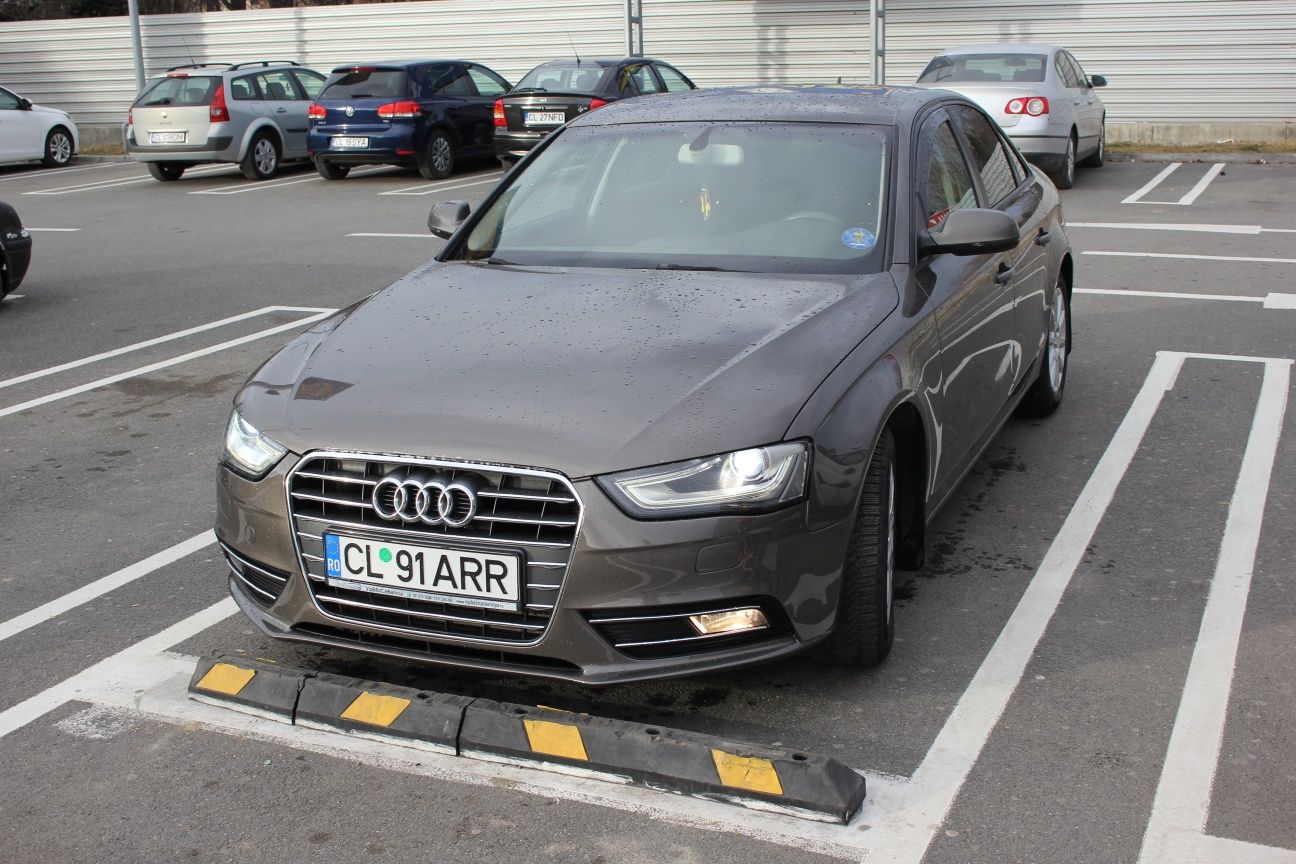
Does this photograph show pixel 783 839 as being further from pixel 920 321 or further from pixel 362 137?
pixel 362 137

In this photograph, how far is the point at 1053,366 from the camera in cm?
652

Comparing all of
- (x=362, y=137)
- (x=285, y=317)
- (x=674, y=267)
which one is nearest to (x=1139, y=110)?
(x=362, y=137)

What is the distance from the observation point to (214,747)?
11.7ft

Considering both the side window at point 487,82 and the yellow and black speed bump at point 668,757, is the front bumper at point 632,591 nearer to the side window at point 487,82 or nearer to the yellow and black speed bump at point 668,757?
the yellow and black speed bump at point 668,757

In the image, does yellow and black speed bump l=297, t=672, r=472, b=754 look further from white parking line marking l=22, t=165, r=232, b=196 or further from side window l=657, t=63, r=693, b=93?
side window l=657, t=63, r=693, b=93

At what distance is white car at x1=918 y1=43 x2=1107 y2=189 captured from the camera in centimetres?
1499

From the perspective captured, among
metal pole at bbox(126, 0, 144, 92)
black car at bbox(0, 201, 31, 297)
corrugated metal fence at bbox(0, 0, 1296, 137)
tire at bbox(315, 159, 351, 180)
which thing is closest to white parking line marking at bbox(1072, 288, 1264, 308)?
black car at bbox(0, 201, 31, 297)

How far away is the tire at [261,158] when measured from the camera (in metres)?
19.7

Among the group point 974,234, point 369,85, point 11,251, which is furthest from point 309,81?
point 974,234

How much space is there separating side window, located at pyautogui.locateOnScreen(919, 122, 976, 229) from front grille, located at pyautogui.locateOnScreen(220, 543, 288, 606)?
240 cm

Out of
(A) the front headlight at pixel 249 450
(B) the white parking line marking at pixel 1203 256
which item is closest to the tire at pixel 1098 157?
(B) the white parking line marking at pixel 1203 256

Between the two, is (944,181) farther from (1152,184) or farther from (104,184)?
(104,184)

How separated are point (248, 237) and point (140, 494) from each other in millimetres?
8456

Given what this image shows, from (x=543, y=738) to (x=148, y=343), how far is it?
6.28 meters
